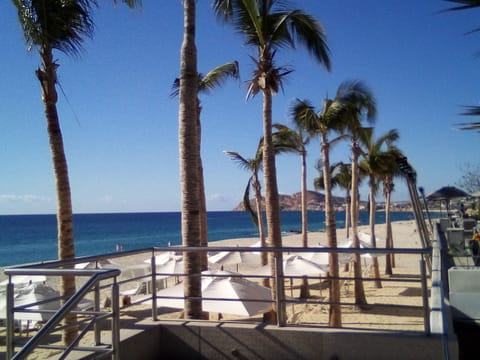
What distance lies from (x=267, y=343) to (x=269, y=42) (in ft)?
29.5

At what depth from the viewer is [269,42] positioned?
12.4 m

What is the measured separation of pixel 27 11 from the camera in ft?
28.1

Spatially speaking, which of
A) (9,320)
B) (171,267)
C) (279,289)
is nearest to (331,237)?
(171,267)

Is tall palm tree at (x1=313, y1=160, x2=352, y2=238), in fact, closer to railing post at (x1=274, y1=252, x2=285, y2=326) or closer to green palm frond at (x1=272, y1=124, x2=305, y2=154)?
green palm frond at (x1=272, y1=124, x2=305, y2=154)

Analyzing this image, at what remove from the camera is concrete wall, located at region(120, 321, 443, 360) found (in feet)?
15.5

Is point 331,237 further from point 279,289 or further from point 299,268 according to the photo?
point 279,289

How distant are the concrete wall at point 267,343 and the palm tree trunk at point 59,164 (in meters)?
3.42

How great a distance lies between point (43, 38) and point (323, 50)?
22.6 ft

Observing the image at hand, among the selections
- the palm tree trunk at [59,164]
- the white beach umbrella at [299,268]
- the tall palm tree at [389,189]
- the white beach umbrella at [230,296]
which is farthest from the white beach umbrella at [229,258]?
the palm tree trunk at [59,164]

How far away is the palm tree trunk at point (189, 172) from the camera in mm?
7389

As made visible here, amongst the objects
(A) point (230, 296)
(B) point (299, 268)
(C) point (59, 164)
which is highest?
(C) point (59, 164)

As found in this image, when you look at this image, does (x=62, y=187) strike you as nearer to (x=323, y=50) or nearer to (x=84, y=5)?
(x=84, y=5)

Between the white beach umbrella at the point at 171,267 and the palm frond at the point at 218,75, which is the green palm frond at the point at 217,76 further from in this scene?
the white beach umbrella at the point at 171,267

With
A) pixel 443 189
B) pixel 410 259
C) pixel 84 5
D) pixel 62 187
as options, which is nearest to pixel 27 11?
pixel 84 5
